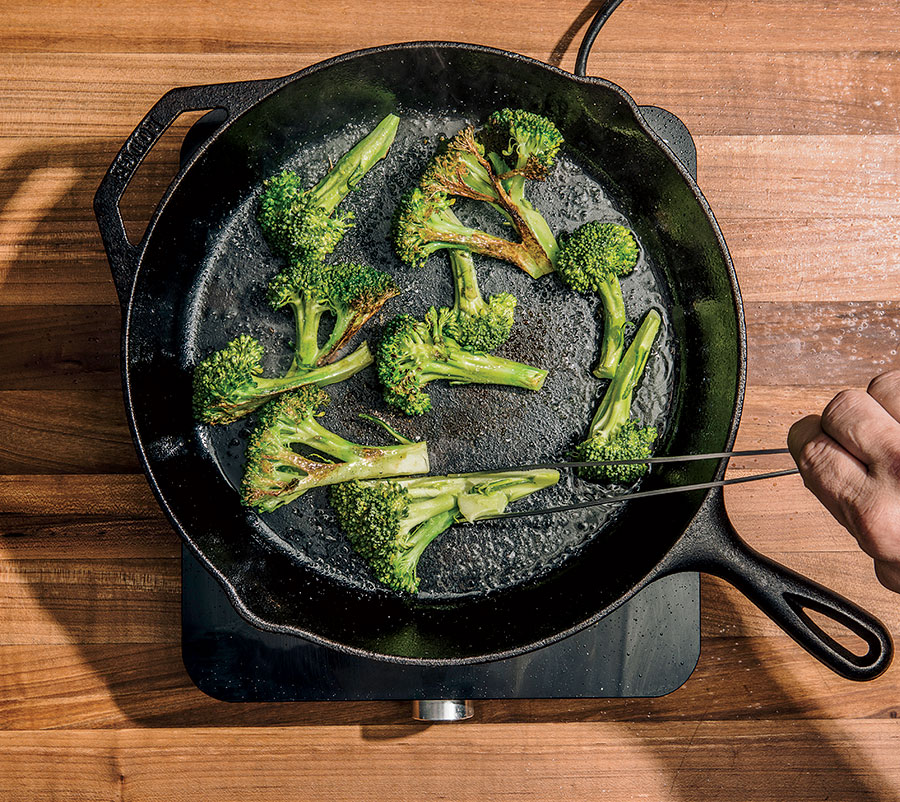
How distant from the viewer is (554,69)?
1.50 meters

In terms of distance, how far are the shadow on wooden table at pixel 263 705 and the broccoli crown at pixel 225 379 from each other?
1.03 feet

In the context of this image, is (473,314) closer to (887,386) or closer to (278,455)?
(278,455)

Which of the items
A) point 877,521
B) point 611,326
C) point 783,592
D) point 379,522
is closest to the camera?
point 877,521

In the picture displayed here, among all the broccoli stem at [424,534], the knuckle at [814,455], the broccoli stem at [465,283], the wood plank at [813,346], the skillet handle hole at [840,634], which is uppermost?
the knuckle at [814,455]

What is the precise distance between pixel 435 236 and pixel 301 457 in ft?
1.94

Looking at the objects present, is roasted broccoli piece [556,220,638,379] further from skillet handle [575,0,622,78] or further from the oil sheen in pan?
skillet handle [575,0,622,78]

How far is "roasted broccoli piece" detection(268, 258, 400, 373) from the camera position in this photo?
1.60m

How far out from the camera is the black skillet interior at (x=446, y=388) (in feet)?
5.33

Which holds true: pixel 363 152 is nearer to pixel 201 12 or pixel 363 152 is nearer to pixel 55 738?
pixel 201 12

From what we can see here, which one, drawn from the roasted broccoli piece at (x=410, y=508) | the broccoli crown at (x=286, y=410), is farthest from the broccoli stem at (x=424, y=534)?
the broccoli crown at (x=286, y=410)

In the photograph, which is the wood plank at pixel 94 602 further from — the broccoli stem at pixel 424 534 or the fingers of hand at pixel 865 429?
the fingers of hand at pixel 865 429

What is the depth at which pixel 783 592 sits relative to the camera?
1363 mm

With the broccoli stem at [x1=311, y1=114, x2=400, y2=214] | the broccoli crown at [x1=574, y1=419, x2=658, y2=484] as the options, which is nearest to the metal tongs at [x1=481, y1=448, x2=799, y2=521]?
the broccoli crown at [x1=574, y1=419, x2=658, y2=484]

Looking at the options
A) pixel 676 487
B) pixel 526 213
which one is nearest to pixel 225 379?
pixel 526 213
